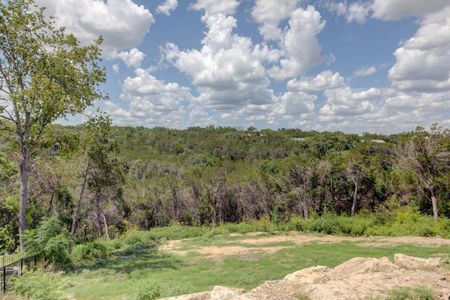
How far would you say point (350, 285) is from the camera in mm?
5551

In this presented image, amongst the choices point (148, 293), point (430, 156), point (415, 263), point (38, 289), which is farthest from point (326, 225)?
point (38, 289)

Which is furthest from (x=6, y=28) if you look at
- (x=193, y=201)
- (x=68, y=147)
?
(x=193, y=201)

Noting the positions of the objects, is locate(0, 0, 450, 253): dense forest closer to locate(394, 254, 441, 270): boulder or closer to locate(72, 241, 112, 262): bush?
locate(72, 241, 112, 262): bush

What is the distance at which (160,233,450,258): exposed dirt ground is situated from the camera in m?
18.0

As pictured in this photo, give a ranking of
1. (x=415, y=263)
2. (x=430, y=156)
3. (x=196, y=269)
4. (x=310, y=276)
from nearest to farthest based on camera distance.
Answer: (x=310, y=276)
(x=415, y=263)
(x=196, y=269)
(x=430, y=156)

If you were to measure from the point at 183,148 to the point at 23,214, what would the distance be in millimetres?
95934

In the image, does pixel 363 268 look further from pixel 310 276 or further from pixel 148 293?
pixel 148 293

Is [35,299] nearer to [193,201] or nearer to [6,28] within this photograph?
[6,28]

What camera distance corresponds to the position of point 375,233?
23.5 meters

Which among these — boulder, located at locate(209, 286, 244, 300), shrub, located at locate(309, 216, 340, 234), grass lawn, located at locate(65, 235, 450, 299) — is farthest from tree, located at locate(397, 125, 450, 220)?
boulder, located at locate(209, 286, 244, 300)

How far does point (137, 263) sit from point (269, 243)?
345 inches

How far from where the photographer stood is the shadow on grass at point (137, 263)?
47.5 feet

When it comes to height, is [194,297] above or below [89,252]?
above

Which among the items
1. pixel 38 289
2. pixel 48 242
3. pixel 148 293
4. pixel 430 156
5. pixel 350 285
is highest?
pixel 430 156
